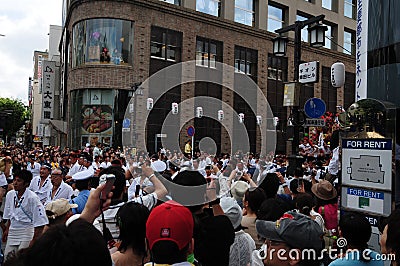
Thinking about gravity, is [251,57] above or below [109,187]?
above

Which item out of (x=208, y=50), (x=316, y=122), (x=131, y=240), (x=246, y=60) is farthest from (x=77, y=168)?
(x=246, y=60)

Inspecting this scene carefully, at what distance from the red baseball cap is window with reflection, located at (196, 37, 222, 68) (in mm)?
27046

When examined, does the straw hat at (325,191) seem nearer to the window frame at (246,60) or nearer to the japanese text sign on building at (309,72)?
the japanese text sign on building at (309,72)

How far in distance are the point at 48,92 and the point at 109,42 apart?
14690 millimetres

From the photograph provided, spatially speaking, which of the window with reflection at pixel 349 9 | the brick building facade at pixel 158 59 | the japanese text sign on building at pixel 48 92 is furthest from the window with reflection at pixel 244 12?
the japanese text sign on building at pixel 48 92

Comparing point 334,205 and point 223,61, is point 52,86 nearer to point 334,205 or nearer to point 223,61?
point 223,61

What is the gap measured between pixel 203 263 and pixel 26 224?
3.33 metres

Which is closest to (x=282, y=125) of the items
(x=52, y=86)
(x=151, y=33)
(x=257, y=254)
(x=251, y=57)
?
(x=251, y=57)

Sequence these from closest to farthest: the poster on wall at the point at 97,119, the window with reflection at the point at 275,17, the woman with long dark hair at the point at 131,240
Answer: the woman with long dark hair at the point at 131,240 < the poster on wall at the point at 97,119 < the window with reflection at the point at 275,17

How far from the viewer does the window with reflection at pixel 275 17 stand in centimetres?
3410

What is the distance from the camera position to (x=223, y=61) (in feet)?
99.3

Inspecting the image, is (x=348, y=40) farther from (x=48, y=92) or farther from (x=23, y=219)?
(x=23, y=219)

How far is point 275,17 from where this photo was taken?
114 feet

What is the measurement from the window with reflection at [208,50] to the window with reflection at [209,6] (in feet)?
7.38
